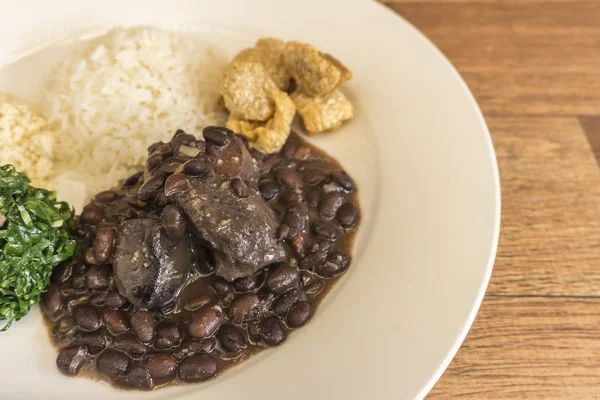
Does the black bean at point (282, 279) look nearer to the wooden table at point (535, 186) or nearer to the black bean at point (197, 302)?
the black bean at point (197, 302)

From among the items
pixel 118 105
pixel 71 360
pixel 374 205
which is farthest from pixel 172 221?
pixel 118 105

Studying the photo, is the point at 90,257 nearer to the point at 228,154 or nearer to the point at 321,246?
the point at 228,154

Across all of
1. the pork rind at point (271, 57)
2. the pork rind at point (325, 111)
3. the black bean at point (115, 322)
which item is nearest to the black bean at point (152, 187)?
the black bean at point (115, 322)

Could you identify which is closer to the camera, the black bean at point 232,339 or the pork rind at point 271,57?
the black bean at point 232,339

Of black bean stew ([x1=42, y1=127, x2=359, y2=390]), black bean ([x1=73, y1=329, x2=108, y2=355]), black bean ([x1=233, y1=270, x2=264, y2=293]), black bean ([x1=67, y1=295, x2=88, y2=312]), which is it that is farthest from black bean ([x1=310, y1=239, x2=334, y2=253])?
black bean ([x1=67, y1=295, x2=88, y2=312])

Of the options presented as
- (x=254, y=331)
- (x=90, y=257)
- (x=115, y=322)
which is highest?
(x=90, y=257)
